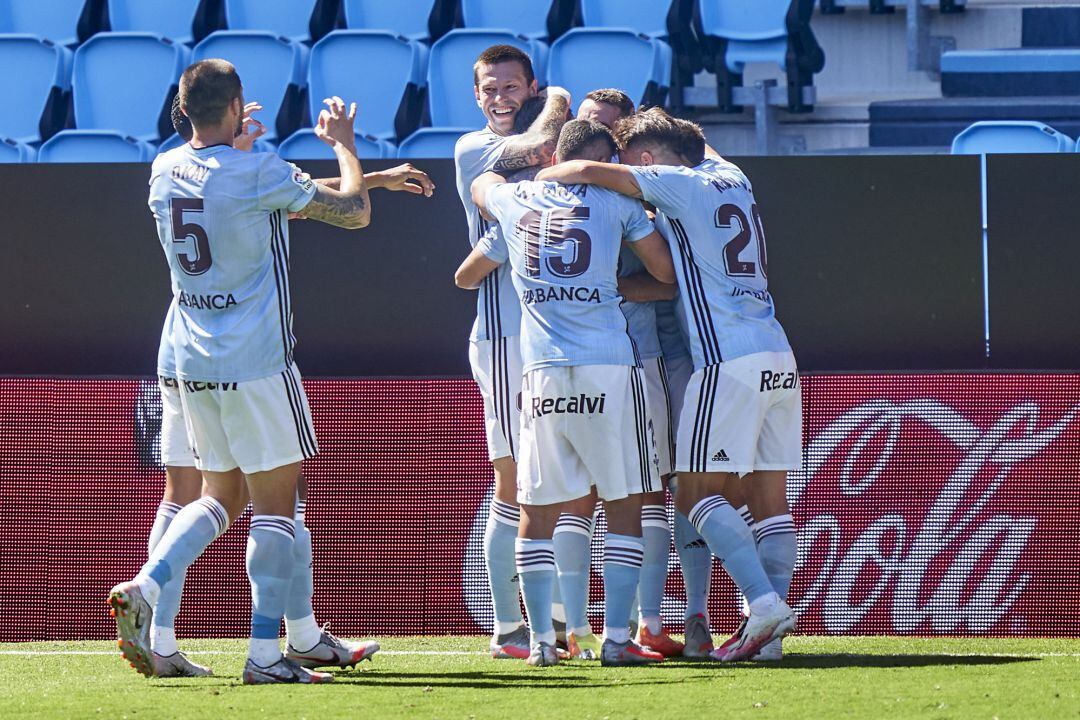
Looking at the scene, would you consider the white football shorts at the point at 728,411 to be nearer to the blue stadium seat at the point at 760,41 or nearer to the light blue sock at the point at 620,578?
the light blue sock at the point at 620,578

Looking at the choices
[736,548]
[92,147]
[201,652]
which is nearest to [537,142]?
[736,548]

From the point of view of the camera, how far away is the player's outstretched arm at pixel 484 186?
4883 millimetres

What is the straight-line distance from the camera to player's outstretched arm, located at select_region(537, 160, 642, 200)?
4.59m

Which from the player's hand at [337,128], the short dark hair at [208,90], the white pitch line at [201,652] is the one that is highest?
the short dark hair at [208,90]

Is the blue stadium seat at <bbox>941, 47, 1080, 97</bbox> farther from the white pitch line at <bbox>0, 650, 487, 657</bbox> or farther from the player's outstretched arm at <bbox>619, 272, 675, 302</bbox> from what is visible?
the white pitch line at <bbox>0, 650, 487, 657</bbox>

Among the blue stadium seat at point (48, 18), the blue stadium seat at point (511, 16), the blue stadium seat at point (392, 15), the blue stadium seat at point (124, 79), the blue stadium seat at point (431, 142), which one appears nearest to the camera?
the blue stadium seat at point (431, 142)

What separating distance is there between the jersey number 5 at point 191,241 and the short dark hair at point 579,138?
3.76ft

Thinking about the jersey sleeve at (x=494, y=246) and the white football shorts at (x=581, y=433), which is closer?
the white football shorts at (x=581, y=433)

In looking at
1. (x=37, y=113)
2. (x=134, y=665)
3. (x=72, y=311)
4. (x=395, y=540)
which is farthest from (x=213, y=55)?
(x=134, y=665)

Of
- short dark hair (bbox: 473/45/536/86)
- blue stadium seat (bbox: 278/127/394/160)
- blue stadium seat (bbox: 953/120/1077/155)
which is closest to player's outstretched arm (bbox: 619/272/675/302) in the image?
short dark hair (bbox: 473/45/536/86)

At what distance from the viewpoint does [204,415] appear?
4.38 meters

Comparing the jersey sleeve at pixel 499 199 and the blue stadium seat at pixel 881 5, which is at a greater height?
the blue stadium seat at pixel 881 5

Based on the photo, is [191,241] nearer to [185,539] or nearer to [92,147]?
[185,539]

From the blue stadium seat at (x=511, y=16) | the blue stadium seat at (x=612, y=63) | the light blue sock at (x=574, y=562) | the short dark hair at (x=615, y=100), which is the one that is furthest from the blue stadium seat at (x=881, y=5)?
the light blue sock at (x=574, y=562)
